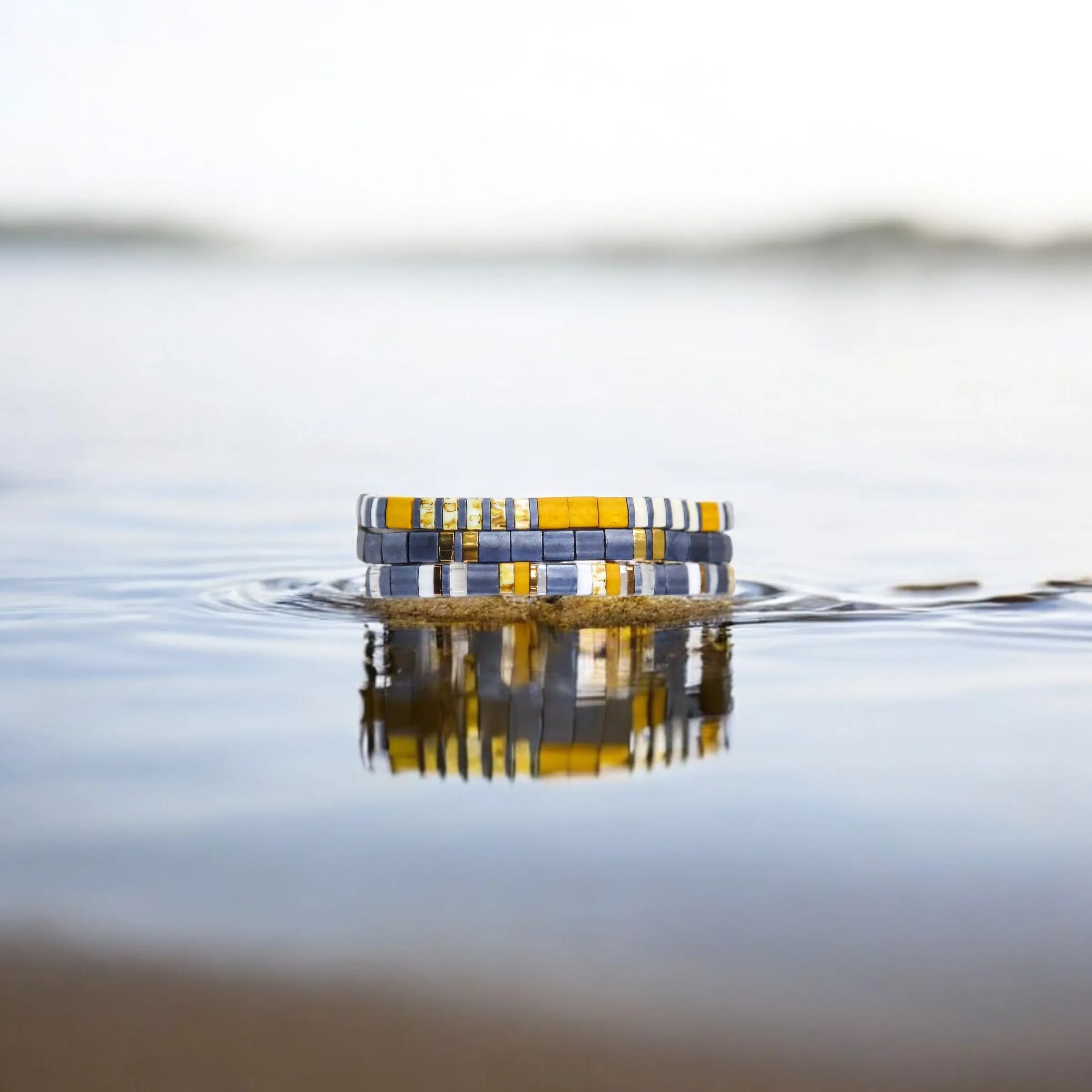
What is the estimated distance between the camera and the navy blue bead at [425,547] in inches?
291

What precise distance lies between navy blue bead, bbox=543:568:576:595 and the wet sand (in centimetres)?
479

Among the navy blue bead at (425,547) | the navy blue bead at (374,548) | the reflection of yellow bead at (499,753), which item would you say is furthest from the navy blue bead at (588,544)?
the reflection of yellow bead at (499,753)

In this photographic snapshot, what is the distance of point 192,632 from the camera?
7059 mm

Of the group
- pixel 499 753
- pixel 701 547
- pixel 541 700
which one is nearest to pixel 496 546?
pixel 701 547

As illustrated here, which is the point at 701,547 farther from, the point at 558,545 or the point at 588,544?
the point at 558,545

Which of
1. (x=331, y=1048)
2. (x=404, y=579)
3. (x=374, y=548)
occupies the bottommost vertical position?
(x=331, y=1048)

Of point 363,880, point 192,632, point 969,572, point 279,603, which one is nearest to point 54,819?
point 363,880

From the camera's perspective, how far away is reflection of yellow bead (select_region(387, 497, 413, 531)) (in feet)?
24.3

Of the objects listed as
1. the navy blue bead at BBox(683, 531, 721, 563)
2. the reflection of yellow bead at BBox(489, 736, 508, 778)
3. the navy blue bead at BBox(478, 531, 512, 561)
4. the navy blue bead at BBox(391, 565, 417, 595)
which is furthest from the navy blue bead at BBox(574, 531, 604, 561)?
the reflection of yellow bead at BBox(489, 736, 508, 778)

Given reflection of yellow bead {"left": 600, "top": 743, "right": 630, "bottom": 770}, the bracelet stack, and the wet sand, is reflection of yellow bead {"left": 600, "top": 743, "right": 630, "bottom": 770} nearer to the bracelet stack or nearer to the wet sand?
the wet sand

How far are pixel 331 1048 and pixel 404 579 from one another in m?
5.12

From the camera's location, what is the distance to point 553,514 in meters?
7.37

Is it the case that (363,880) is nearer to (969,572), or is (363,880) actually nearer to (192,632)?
(192,632)

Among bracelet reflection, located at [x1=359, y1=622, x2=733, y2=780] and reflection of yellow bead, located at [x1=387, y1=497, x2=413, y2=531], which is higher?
reflection of yellow bead, located at [x1=387, y1=497, x2=413, y2=531]
